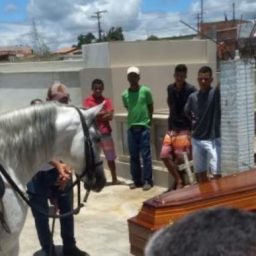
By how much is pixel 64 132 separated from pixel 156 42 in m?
6.94

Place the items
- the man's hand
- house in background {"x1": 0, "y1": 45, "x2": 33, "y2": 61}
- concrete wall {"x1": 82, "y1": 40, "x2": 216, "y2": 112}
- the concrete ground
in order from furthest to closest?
house in background {"x1": 0, "y1": 45, "x2": 33, "y2": 61} → concrete wall {"x1": 82, "y1": 40, "x2": 216, "y2": 112} → the concrete ground → the man's hand

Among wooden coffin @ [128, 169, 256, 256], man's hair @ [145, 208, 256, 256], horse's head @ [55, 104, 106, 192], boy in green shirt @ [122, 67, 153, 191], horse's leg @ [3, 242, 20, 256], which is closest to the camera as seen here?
man's hair @ [145, 208, 256, 256]

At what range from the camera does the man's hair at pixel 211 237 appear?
1.02 meters

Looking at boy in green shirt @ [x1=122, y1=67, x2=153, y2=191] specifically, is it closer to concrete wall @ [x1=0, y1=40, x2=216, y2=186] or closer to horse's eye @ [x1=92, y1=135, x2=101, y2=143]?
concrete wall @ [x1=0, y1=40, x2=216, y2=186]

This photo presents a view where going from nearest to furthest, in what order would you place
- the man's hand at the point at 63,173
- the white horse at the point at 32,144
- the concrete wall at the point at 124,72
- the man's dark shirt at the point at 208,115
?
1. the white horse at the point at 32,144
2. the man's hand at the point at 63,173
3. the man's dark shirt at the point at 208,115
4. the concrete wall at the point at 124,72

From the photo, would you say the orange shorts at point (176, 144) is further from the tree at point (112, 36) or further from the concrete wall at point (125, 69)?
the tree at point (112, 36)

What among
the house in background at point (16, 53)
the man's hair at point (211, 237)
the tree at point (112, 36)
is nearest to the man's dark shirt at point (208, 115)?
the man's hair at point (211, 237)

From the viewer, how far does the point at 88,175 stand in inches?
165

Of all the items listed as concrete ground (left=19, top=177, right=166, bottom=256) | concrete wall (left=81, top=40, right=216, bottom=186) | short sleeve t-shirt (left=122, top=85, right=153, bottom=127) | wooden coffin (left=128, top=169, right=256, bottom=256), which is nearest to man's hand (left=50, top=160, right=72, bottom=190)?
concrete ground (left=19, top=177, right=166, bottom=256)

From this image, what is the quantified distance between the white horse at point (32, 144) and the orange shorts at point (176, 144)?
12.3ft

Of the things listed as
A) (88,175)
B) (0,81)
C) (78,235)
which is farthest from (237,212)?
(0,81)

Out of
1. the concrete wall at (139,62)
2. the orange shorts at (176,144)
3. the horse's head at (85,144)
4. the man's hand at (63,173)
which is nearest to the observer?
the horse's head at (85,144)

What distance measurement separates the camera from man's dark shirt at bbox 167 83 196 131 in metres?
7.76

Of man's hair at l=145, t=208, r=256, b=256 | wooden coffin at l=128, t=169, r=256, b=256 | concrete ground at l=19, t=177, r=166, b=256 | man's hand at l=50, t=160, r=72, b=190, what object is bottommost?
concrete ground at l=19, t=177, r=166, b=256
